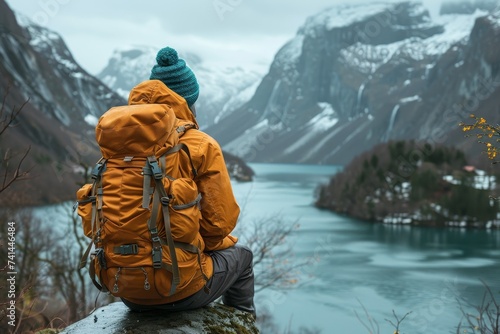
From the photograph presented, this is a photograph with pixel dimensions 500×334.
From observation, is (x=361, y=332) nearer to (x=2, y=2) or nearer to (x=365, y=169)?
(x=365, y=169)

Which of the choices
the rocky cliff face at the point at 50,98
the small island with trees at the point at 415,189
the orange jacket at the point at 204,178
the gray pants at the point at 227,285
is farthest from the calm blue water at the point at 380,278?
the rocky cliff face at the point at 50,98

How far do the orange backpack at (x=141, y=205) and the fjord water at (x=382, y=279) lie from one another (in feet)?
32.6

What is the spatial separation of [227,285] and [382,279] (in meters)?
28.3

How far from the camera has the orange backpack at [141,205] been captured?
3256mm

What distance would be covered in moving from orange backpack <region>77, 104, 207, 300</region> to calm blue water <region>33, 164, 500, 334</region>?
1012 cm

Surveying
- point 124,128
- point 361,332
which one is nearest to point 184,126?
point 124,128

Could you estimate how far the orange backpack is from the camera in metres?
3.26

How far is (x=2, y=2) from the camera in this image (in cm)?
11488

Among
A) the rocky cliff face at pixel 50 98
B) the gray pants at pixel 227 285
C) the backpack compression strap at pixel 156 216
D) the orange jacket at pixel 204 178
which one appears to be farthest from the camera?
the rocky cliff face at pixel 50 98

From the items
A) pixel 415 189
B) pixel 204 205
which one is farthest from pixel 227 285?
pixel 415 189

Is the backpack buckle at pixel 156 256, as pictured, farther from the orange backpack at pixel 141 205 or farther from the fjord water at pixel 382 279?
the fjord water at pixel 382 279

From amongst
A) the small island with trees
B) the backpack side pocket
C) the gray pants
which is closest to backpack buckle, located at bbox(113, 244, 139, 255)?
the backpack side pocket

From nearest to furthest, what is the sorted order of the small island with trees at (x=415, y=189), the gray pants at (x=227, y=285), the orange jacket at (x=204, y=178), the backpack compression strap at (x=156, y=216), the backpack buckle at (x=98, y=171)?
1. the backpack compression strap at (x=156, y=216)
2. the backpack buckle at (x=98, y=171)
3. the orange jacket at (x=204, y=178)
4. the gray pants at (x=227, y=285)
5. the small island with trees at (x=415, y=189)

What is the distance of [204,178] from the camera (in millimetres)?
3521
